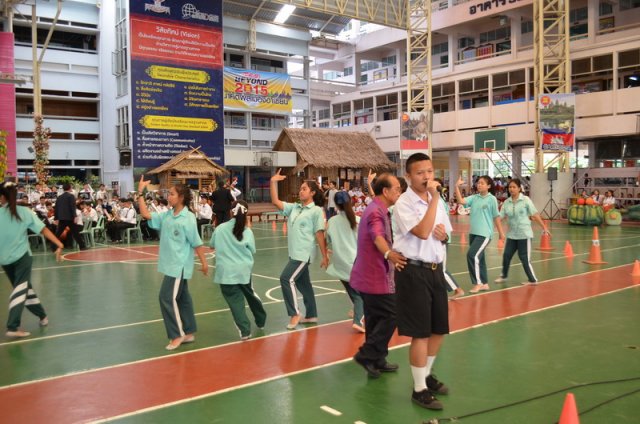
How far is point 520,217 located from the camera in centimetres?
965

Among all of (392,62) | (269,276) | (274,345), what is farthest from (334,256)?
(392,62)

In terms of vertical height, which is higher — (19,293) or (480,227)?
(480,227)

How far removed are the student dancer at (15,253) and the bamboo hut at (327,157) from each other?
23.9m

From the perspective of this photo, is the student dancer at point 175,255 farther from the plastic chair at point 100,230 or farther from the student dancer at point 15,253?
the plastic chair at point 100,230

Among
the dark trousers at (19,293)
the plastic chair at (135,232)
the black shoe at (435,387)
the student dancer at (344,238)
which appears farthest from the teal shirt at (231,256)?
the plastic chair at (135,232)

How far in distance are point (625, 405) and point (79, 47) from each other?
37234mm

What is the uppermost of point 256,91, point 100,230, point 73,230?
point 256,91

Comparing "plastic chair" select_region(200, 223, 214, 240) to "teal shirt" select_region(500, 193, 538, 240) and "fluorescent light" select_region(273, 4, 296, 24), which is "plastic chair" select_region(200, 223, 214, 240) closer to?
"teal shirt" select_region(500, 193, 538, 240)

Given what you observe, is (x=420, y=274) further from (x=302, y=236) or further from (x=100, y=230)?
(x=100, y=230)

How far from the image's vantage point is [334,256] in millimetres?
6387

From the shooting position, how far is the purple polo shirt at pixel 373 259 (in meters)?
5.06

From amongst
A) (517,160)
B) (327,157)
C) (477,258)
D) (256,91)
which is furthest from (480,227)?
(256,91)

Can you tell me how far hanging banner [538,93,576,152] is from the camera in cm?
2623

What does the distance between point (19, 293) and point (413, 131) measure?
28.0 metres
